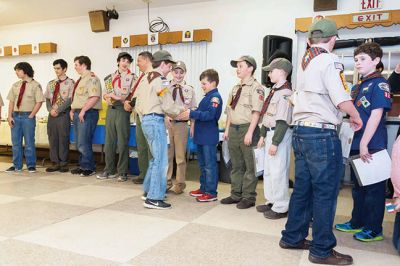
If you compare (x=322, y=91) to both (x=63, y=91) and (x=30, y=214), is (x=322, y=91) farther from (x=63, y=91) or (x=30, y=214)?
(x=63, y=91)

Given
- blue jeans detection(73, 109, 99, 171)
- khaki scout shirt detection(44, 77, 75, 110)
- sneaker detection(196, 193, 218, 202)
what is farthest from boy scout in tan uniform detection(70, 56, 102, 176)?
sneaker detection(196, 193, 218, 202)

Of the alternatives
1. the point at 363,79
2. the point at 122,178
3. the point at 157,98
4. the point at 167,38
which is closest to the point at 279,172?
the point at 363,79

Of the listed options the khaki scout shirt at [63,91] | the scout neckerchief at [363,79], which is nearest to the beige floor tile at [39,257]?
the scout neckerchief at [363,79]

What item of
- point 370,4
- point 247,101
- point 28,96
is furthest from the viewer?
point 370,4

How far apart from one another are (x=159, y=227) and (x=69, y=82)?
3.45 m

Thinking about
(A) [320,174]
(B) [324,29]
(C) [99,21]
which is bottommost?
(A) [320,174]

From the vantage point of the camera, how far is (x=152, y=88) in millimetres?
3207

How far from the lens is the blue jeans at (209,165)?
3643 mm

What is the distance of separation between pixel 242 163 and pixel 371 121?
55.0 inches

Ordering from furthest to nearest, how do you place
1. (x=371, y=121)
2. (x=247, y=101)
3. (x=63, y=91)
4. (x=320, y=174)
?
(x=63, y=91), (x=247, y=101), (x=371, y=121), (x=320, y=174)

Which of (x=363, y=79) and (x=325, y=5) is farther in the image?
(x=325, y=5)

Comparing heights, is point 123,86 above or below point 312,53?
below

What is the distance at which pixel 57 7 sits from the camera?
23.0 feet

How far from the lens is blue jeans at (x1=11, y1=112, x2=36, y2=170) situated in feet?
17.1
